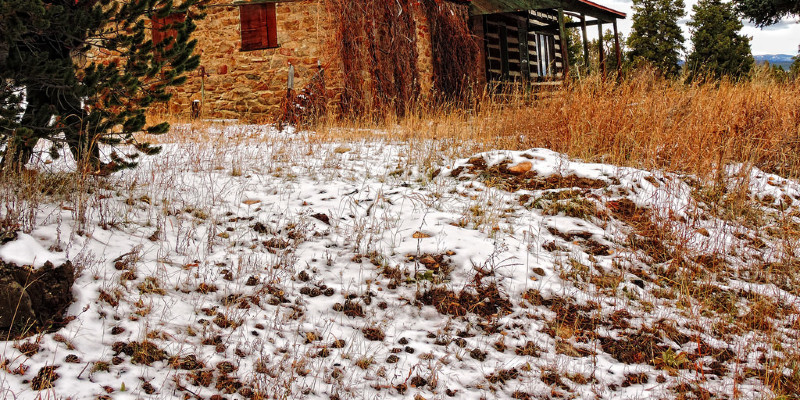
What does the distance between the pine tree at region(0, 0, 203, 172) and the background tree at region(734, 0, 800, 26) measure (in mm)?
15707

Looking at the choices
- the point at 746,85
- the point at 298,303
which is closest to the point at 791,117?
the point at 746,85

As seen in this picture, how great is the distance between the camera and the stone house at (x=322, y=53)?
35.7ft

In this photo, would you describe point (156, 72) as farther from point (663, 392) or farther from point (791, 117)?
point (791, 117)

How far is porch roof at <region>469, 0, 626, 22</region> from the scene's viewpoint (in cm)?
1310

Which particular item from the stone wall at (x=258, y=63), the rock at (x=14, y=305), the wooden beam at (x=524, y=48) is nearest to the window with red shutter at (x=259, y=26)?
the stone wall at (x=258, y=63)

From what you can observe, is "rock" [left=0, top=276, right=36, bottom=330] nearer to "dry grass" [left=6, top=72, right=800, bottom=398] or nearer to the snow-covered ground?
the snow-covered ground

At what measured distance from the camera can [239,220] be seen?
4.50 m

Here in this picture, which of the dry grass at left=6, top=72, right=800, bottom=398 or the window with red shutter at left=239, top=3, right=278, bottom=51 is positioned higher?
the window with red shutter at left=239, top=3, right=278, bottom=51

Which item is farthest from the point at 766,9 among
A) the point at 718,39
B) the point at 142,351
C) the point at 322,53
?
the point at 142,351

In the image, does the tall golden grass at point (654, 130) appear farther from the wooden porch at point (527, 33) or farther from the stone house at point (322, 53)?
the wooden porch at point (527, 33)

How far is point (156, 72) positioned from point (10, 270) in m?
1.96

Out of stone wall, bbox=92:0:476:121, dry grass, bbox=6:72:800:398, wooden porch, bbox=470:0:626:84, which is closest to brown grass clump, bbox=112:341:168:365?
dry grass, bbox=6:72:800:398

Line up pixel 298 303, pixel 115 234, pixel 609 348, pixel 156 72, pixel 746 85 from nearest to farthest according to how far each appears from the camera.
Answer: pixel 609 348
pixel 298 303
pixel 115 234
pixel 156 72
pixel 746 85

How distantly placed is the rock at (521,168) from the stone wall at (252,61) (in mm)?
6287
